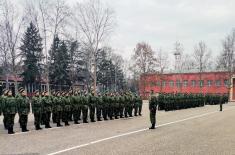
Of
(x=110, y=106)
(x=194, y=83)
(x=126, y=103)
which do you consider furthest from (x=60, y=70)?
(x=194, y=83)

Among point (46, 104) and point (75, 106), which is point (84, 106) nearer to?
point (75, 106)

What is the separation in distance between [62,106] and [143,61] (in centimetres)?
5875

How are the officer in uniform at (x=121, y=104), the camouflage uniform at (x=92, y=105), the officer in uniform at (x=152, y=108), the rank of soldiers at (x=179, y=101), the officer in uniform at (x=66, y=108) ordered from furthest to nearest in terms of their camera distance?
the rank of soldiers at (x=179, y=101) < the officer in uniform at (x=121, y=104) < the camouflage uniform at (x=92, y=105) < the officer in uniform at (x=66, y=108) < the officer in uniform at (x=152, y=108)

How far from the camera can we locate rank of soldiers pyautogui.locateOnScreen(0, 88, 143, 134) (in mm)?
15217

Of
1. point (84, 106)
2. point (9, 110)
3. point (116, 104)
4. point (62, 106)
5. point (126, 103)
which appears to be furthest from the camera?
point (126, 103)

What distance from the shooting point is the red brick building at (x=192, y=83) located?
270 ft

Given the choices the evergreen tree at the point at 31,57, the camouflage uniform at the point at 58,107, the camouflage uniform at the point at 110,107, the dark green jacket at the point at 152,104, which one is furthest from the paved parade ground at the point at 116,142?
the evergreen tree at the point at 31,57

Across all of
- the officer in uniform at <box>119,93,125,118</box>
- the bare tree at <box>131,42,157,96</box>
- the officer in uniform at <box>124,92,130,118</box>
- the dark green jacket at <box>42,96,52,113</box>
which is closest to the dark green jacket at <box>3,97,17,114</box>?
the dark green jacket at <box>42,96,52,113</box>

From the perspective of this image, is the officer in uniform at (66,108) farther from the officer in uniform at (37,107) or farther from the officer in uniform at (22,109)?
the officer in uniform at (22,109)

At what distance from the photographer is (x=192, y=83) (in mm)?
90375

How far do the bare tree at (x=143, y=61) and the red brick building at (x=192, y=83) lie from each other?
3003mm

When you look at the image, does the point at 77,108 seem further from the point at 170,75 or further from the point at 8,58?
the point at 170,75

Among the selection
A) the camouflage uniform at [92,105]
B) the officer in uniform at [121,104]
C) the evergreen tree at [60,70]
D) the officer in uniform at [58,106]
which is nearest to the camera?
the officer in uniform at [58,106]

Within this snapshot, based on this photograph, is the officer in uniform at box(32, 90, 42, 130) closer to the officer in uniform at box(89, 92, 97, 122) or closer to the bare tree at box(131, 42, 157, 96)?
the officer in uniform at box(89, 92, 97, 122)
